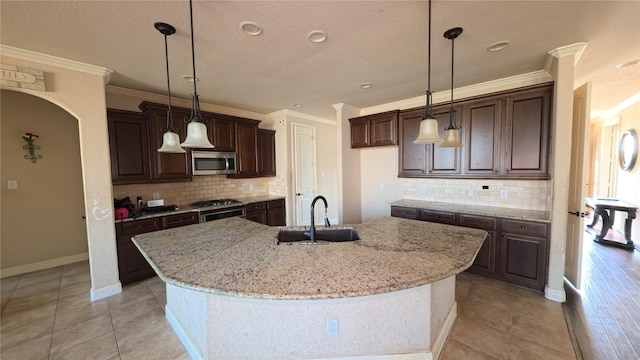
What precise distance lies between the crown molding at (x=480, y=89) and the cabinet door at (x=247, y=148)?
2.38m

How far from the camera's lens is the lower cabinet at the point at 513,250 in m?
2.64

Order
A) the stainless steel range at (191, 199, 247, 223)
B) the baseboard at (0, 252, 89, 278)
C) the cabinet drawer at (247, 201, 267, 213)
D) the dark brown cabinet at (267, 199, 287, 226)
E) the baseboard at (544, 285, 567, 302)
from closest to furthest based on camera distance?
1. the baseboard at (544, 285, 567, 302)
2. the baseboard at (0, 252, 89, 278)
3. the stainless steel range at (191, 199, 247, 223)
4. the cabinet drawer at (247, 201, 267, 213)
5. the dark brown cabinet at (267, 199, 287, 226)

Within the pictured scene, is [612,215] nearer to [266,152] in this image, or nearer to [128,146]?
[266,152]

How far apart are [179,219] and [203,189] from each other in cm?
95

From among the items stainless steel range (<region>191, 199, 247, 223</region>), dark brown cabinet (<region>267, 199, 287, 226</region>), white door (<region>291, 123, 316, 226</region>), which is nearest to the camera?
stainless steel range (<region>191, 199, 247, 223</region>)

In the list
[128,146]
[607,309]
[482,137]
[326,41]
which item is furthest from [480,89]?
[128,146]

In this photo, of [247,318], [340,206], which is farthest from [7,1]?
[340,206]

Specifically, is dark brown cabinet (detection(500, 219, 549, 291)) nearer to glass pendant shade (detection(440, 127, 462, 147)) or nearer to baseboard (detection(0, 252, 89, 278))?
glass pendant shade (detection(440, 127, 462, 147))

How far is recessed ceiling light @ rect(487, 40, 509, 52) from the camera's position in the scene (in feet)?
7.38

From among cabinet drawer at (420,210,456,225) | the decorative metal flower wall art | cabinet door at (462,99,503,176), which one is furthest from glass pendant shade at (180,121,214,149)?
the decorative metal flower wall art

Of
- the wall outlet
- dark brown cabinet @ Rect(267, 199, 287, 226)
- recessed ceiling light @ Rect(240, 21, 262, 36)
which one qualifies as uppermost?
recessed ceiling light @ Rect(240, 21, 262, 36)

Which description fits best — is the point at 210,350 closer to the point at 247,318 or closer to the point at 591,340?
the point at 247,318

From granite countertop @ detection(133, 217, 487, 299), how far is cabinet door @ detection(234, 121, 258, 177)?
230 centimetres

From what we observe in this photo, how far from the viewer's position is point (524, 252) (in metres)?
2.74
